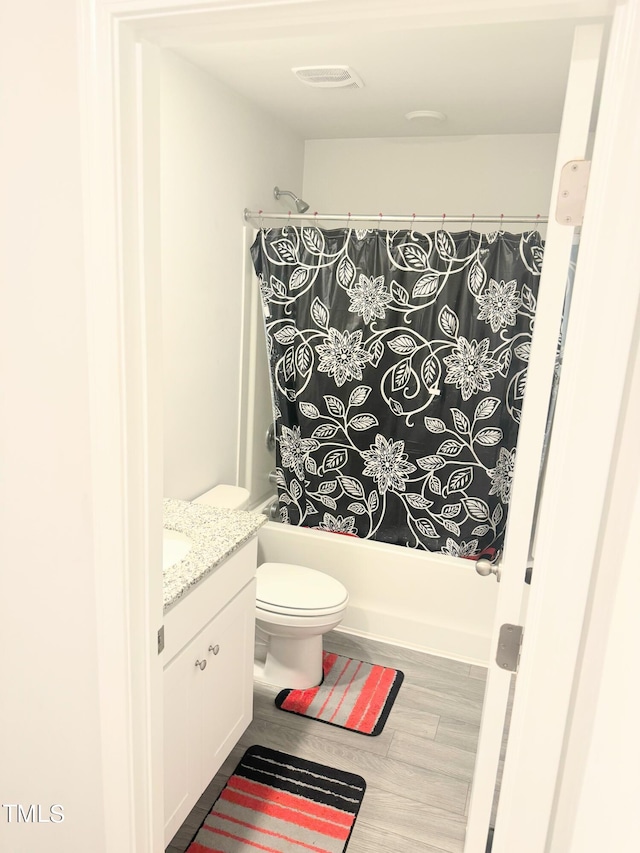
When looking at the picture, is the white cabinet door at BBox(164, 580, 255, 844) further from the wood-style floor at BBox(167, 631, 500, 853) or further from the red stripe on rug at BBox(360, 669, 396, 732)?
the red stripe on rug at BBox(360, 669, 396, 732)

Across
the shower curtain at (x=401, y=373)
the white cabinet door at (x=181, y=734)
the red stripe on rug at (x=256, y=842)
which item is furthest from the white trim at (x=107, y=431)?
the shower curtain at (x=401, y=373)

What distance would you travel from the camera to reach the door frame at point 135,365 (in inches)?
31.9

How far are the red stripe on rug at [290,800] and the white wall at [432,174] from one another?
277 centimetres

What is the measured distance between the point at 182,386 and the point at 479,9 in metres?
1.92

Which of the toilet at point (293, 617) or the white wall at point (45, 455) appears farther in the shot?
the toilet at point (293, 617)

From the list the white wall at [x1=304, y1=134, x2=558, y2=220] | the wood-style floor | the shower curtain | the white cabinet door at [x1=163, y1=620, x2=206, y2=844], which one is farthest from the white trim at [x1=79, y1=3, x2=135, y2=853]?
the white wall at [x1=304, y1=134, x2=558, y2=220]

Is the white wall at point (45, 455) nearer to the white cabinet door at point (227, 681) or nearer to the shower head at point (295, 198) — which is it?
the white cabinet door at point (227, 681)

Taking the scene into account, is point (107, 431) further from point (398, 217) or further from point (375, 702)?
point (398, 217)

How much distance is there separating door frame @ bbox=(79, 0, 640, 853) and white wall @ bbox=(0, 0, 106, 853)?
0.14 ft

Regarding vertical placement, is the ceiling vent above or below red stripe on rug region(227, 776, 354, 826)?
above

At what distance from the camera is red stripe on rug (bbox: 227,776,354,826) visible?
6.19 feet

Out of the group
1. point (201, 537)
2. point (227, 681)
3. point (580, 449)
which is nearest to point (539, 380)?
point (580, 449)

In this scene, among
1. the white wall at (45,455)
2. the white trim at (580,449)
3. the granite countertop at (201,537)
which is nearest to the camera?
the white trim at (580,449)

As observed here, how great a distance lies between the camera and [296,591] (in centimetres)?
240
